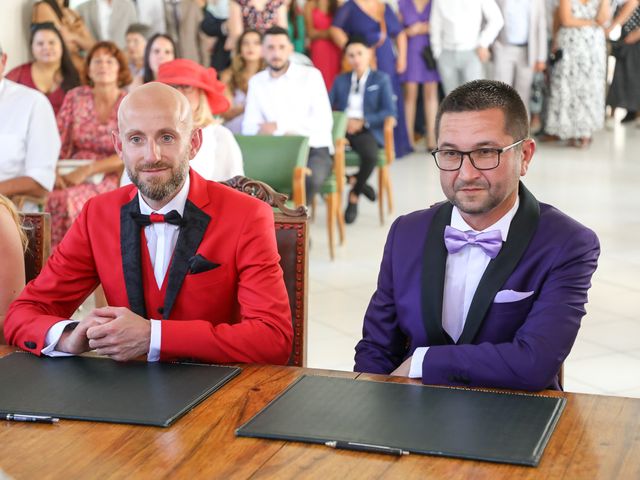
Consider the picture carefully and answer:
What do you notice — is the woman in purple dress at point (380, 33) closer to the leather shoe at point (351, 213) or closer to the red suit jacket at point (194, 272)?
the leather shoe at point (351, 213)

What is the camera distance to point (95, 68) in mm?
6008

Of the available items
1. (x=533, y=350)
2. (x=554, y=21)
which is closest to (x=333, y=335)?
(x=533, y=350)

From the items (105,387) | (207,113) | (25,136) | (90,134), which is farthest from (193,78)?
(105,387)

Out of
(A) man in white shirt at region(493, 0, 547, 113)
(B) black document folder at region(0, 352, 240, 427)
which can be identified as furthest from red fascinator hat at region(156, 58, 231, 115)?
(A) man in white shirt at region(493, 0, 547, 113)

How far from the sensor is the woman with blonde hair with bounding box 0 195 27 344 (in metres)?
2.73

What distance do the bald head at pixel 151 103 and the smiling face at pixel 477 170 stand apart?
620 mm

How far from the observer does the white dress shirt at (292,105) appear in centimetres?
659

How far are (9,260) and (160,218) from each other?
474 mm

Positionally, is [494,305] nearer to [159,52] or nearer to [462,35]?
[159,52]

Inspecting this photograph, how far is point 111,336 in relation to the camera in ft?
7.35

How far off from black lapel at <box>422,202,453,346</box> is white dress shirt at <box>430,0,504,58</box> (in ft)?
27.5

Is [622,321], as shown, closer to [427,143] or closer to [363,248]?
[363,248]

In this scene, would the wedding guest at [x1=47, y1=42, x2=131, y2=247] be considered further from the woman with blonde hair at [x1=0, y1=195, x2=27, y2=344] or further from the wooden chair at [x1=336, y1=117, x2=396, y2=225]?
the woman with blonde hair at [x1=0, y1=195, x2=27, y2=344]

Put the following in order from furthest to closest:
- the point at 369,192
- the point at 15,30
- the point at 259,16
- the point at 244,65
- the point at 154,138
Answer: the point at 259,16, the point at 15,30, the point at 369,192, the point at 244,65, the point at 154,138
